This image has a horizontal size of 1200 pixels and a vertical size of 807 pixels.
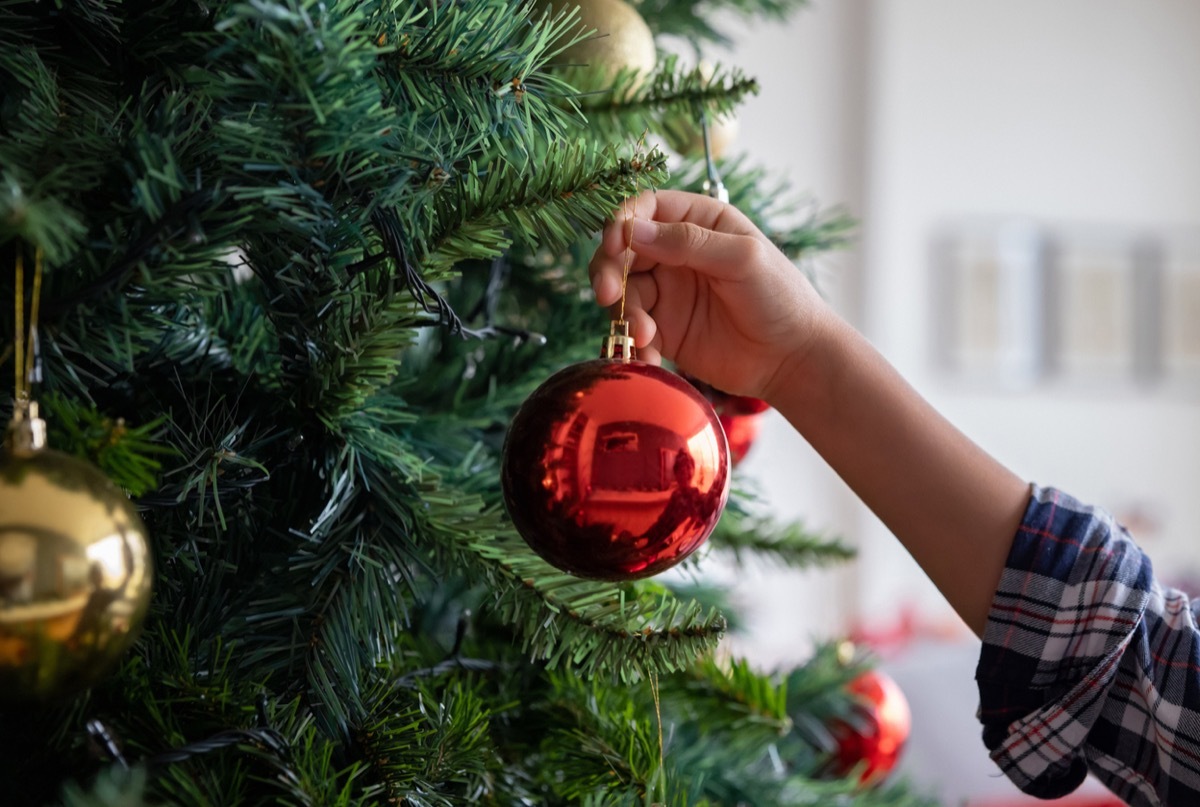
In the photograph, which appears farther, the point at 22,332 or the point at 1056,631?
the point at 1056,631

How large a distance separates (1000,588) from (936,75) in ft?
7.98

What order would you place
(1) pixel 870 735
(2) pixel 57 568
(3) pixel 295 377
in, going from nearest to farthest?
(2) pixel 57 568 → (3) pixel 295 377 → (1) pixel 870 735

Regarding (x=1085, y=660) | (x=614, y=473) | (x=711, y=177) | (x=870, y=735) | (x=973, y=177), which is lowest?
(x=870, y=735)

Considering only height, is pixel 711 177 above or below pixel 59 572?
above

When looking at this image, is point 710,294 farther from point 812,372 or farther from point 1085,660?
point 1085,660

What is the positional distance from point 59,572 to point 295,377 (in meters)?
0.14

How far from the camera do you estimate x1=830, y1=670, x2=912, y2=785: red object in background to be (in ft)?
2.39

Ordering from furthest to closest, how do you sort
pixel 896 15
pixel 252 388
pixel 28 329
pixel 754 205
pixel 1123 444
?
pixel 1123 444 → pixel 896 15 → pixel 754 205 → pixel 252 388 → pixel 28 329

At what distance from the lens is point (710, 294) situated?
49cm

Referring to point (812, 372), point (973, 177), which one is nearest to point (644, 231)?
point (812, 372)

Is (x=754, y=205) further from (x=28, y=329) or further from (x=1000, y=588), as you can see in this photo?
(x=28, y=329)

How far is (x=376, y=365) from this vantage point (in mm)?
357

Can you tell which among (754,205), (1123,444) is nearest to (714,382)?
(754,205)

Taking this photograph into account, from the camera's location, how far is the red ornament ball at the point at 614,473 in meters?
0.34
